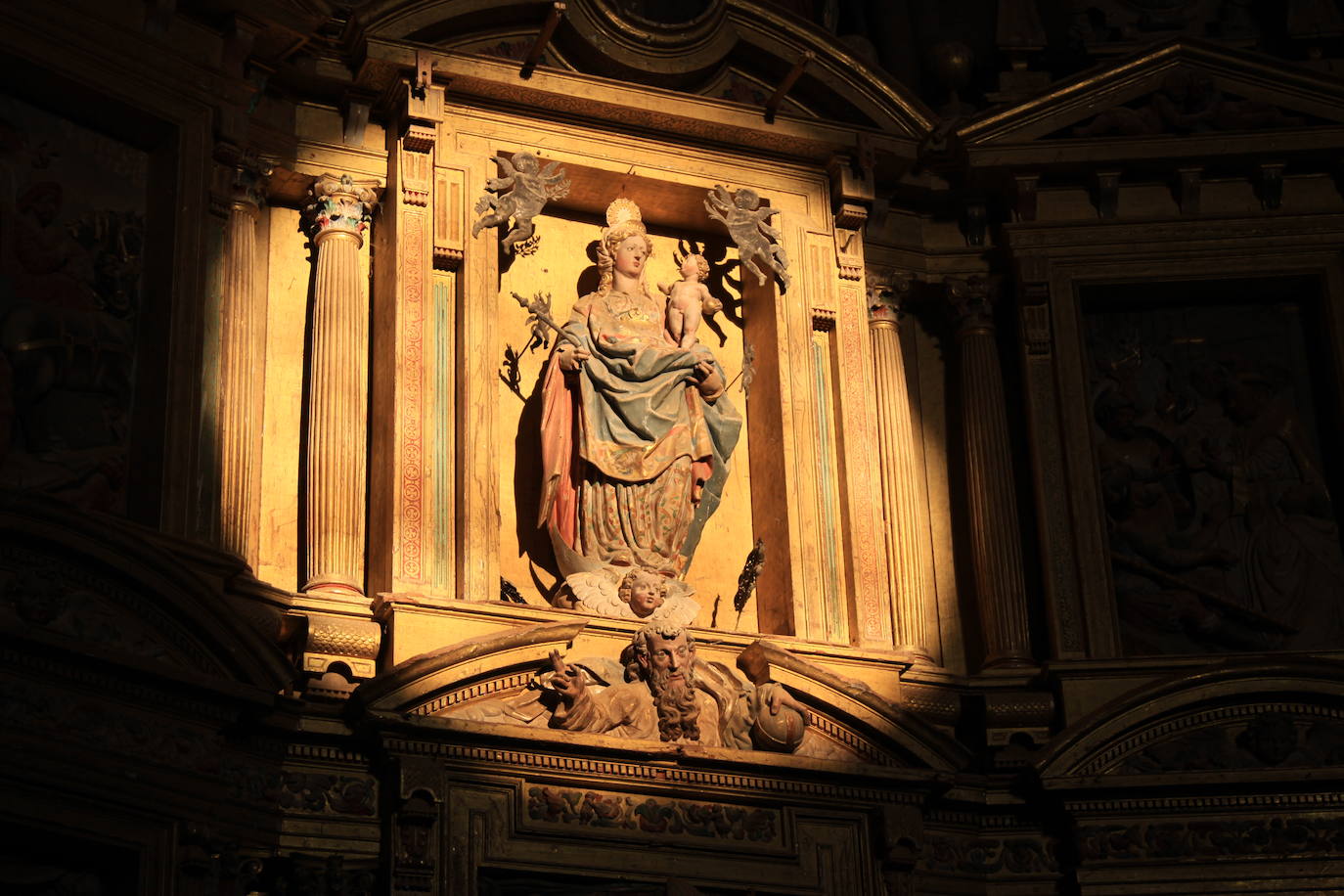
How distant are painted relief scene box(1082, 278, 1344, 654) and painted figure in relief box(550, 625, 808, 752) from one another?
2.25m

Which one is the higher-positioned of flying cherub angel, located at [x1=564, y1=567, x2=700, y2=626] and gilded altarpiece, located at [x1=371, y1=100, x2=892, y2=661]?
gilded altarpiece, located at [x1=371, y1=100, x2=892, y2=661]

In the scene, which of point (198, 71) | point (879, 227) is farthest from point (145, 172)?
point (879, 227)

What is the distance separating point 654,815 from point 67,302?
3.41 metres

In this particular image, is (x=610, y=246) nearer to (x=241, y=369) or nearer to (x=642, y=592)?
(x=642, y=592)

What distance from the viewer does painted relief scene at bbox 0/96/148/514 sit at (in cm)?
1081

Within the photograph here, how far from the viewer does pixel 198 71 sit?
11758 mm

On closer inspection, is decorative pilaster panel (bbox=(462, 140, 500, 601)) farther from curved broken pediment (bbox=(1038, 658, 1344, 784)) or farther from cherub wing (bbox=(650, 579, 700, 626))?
curved broken pediment (bbox=(1038, 658, 1344, 784))

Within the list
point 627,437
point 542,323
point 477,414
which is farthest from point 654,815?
point 542,323

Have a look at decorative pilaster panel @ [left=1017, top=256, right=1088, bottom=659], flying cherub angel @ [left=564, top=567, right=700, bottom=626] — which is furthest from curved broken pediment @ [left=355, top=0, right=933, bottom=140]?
flying cherub angel @ [left=564, top=567, right=700, bottom=626]

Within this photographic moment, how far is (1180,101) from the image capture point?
13.6m

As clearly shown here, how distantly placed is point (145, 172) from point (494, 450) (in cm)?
206

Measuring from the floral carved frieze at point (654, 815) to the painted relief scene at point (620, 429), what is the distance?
0.88 meters

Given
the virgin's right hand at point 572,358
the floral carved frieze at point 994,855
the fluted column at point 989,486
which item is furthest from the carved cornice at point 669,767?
the virgin's right hand at point 572,358

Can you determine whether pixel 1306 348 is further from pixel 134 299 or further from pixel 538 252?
pixel 134 299
